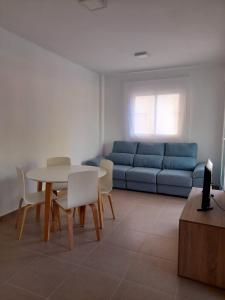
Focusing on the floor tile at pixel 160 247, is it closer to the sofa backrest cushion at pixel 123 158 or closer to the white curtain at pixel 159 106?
the sofa backrest cushion at pixel 123 158

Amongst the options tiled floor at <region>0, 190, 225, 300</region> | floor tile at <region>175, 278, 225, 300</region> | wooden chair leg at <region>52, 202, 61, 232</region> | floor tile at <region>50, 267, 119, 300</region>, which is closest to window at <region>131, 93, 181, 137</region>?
tiled floor at <region>0, 190, 225, 300</region>

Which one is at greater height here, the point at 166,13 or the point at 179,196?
the point at 166,13

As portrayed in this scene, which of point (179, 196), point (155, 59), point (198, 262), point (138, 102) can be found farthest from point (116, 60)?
point (198, 262)

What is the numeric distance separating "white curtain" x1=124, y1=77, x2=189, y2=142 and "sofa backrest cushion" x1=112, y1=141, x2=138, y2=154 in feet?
0.80

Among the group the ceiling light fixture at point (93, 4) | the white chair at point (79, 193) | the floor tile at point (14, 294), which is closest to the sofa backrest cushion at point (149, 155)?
the white chair at point (79, 193)

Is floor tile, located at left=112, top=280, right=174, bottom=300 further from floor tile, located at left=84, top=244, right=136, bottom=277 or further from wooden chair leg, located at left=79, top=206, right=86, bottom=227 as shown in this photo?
wooden chair leg, located at left=79, top=206, right=86, bottom=227

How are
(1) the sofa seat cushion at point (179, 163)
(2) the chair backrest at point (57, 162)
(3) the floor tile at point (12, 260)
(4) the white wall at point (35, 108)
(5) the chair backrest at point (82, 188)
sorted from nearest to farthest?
(3) the floor tile at point (12, 260), (5) the chair backrest at point (82, 188), (4) the white wall at point (35, 108), (2) the chair backrest at point (57, 162), (1) the sofa seat cushion at point (179, 163)

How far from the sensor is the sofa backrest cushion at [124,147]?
4863mm

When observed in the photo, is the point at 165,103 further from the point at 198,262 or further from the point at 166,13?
the point at 198,262

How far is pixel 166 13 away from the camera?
93.2 inches

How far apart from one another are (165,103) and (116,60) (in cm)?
141

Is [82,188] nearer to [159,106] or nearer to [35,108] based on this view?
[35,108]

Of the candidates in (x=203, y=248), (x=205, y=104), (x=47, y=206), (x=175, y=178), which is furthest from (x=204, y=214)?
(x=205, y=104)

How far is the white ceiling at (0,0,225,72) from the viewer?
225 cm
